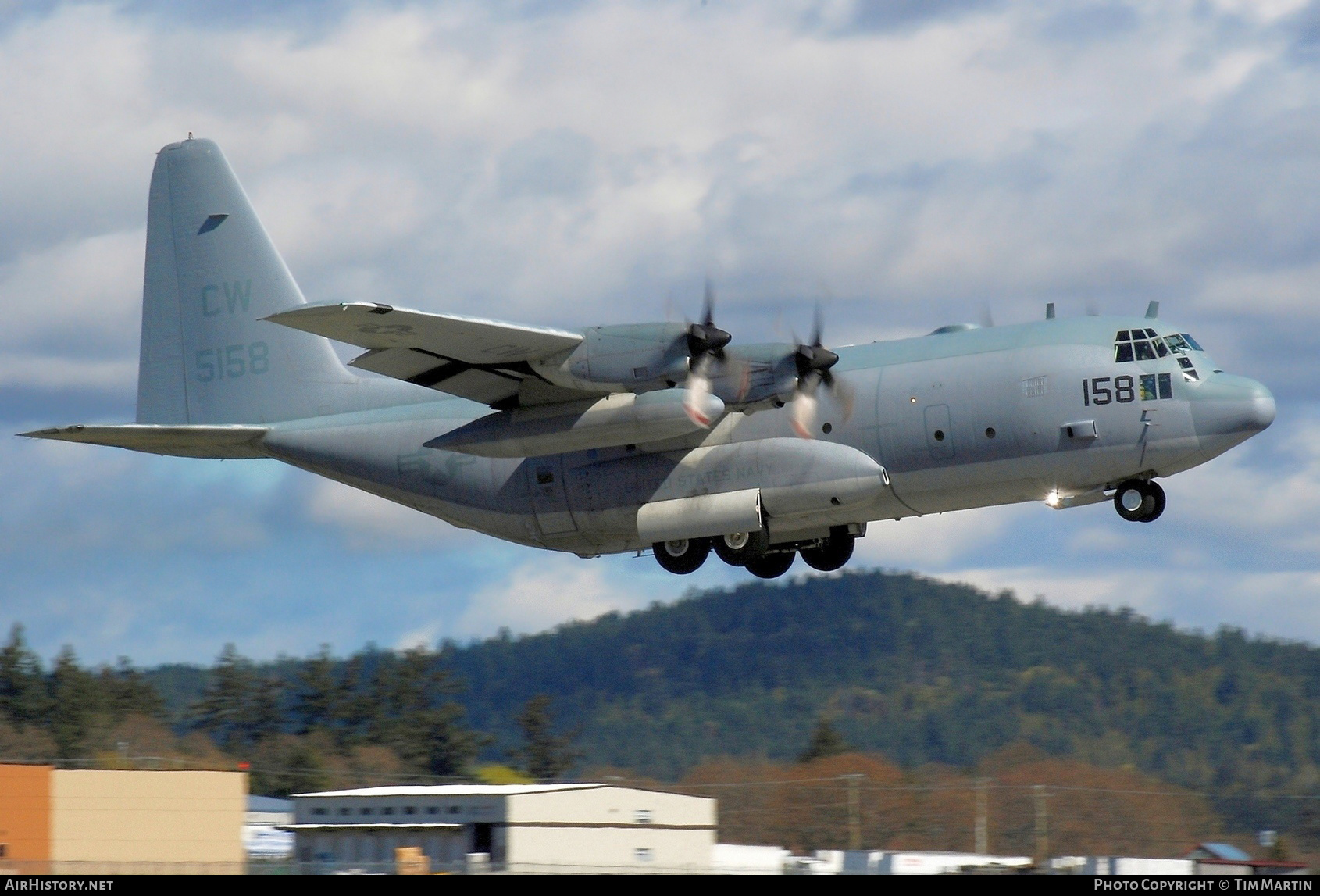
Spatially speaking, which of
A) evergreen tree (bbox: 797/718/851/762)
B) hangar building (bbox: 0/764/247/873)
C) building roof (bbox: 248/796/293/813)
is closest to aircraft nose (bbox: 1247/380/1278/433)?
hangar building (bbox: 0/764/247/873)

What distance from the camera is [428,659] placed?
5047cm

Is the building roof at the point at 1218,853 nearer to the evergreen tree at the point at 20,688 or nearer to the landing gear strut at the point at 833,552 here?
the landing gear strut at the point at 833,552

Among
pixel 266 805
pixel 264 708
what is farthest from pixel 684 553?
Answer: pixel 264 708

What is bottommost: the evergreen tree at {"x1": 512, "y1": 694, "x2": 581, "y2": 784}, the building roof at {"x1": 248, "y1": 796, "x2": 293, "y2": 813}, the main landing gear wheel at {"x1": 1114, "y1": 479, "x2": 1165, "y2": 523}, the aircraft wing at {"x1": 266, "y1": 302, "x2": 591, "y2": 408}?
the building roof at {"x1": 248, "y1": 796, "x2": 293, "y2": 813}

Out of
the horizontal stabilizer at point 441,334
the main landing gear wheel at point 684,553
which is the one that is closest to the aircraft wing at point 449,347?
the horizontal stabilizer at point 441,334

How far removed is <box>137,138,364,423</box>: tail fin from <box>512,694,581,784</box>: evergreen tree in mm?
22533

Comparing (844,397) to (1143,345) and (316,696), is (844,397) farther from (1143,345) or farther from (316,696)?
(316,696)

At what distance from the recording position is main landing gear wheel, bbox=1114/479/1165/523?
2253 centimetres

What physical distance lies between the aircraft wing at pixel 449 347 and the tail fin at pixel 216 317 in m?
4.36

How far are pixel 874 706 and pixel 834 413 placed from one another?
43.8 m

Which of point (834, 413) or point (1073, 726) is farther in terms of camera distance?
point (1073, 726)

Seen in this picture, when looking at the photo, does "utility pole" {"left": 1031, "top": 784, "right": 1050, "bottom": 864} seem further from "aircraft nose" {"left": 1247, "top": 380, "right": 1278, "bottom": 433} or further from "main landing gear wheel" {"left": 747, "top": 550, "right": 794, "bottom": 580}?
"aircraft nose" {"left": 1247, "top": 380, "right": 1278, "bottom": 433}
